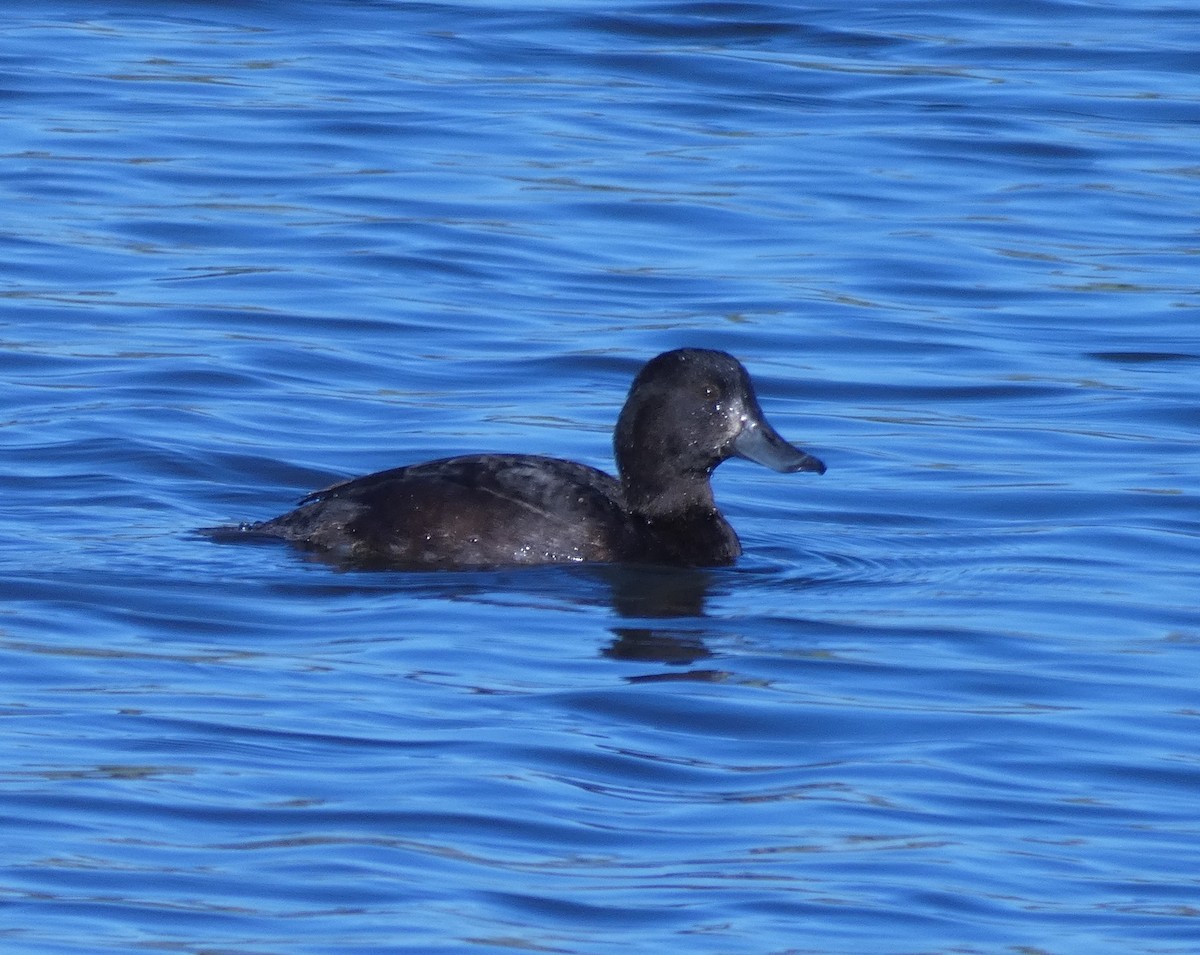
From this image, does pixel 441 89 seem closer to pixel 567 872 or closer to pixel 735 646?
pixel 735 646

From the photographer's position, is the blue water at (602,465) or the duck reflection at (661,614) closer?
the blue water at (602,465)

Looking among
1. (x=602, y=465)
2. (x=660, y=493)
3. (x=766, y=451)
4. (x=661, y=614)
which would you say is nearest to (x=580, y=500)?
(x=660, y=493)

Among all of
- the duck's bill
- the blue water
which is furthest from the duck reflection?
the duck's bill

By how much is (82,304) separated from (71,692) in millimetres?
→ 6142

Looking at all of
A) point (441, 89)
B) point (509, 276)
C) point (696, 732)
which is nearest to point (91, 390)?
point (509, 276)

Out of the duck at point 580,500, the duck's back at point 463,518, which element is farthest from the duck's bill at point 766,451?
the duck's back at point 463,518

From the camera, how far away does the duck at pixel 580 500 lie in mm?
9328

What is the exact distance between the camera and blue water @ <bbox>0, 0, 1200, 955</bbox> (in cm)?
625

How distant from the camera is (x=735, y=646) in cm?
859

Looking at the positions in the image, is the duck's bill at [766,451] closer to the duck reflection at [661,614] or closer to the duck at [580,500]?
the duck at [580,500]

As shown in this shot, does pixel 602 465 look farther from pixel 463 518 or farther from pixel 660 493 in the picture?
pixel 463 518

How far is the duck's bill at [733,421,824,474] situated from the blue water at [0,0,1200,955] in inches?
13.7

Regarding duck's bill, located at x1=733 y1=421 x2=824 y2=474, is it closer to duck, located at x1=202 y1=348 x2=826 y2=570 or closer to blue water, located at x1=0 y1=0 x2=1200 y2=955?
duck, located at x1=202 y1=348 x2=826 y2=570

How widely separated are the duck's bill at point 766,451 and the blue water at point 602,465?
347 millimetres
